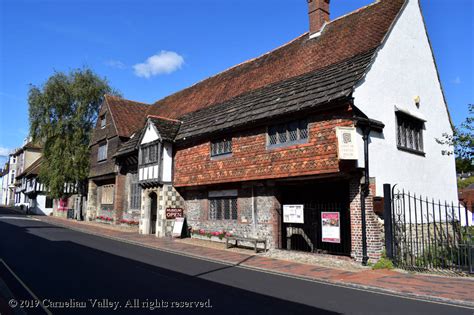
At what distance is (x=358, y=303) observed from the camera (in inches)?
289

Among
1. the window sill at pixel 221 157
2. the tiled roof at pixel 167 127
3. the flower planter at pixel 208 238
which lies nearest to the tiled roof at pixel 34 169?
the tiled roof at pixel 167 127

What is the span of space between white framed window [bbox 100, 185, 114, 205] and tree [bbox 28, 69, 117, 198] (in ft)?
14.4

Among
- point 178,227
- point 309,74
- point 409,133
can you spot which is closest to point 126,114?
point 178,227

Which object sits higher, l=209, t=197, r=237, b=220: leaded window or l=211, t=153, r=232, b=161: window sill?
l=211, t=153, r=232, b=161: window sill

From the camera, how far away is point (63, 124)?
34.1 meters

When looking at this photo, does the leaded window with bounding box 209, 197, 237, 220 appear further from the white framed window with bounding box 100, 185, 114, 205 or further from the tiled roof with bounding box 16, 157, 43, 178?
the tiled roof with bounding box 16, 157, 43, 178

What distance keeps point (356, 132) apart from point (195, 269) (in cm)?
659

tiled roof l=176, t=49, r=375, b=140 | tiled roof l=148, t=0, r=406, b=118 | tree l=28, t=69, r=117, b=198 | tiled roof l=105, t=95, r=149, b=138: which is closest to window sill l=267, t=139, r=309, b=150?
tiled roof l=176, t=49, r=375, b=140

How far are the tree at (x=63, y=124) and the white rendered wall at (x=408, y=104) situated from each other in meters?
28.1

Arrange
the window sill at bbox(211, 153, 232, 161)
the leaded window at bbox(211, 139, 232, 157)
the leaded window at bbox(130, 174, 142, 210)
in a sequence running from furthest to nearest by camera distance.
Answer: the leaded window at bbox(130, 174, 142, 210) < the leaded window at bbox(211, 139, 232, 157) < the window sill at bbox(211, 153, 232, 161)

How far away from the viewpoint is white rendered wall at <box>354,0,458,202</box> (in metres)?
13.0

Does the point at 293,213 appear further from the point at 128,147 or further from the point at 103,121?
the point at 103,121

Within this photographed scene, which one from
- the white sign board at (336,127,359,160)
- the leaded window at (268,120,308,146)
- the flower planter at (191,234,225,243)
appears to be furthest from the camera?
the flower planter at (191,234,225,243)

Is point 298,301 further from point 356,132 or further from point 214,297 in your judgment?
point 356,132
